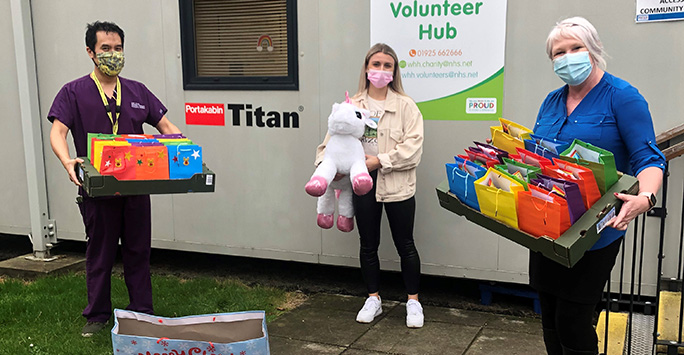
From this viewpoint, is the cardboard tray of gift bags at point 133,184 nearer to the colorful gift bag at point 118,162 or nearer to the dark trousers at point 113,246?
the colorful gift bag at point 118,162

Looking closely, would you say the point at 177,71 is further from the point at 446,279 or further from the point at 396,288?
the point at 446,279

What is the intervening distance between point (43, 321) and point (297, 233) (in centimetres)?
204

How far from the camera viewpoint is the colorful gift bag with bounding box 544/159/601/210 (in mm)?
2244

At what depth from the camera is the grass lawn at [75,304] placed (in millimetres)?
3930

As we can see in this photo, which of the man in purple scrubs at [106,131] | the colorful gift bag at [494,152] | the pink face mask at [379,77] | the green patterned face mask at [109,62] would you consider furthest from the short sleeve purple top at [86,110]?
the colorful gift bag at [494,152]

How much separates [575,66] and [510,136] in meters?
0.41

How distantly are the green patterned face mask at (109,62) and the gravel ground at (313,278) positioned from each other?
249cm

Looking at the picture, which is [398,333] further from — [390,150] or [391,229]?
[390,150]

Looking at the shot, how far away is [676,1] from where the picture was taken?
3916 millimetres

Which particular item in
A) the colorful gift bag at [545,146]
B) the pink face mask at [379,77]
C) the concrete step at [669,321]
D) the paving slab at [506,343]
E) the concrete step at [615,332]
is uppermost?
the pink face mask at [379,77]

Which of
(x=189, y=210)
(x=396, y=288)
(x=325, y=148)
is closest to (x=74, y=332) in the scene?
(x=189, y=210)

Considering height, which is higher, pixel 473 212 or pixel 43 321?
pixel 473 212

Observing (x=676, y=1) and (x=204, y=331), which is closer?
(x=204, y=331)

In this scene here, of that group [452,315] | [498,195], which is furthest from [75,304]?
[498,195]
